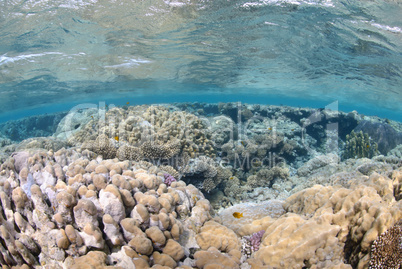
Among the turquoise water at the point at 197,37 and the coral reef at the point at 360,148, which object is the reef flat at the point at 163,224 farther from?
the coral reef at the point at 360,148

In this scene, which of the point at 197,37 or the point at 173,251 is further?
the point at 197,37

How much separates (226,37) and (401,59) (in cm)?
1327

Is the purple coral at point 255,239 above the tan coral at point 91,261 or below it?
below

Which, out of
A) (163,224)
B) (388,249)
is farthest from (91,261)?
(388,249)

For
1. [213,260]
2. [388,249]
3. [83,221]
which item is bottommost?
[213,260]

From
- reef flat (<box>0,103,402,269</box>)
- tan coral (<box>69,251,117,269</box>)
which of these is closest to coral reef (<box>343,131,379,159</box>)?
reef flat (<box>0,103,402,269</box>)

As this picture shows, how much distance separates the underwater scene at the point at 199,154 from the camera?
2549mm

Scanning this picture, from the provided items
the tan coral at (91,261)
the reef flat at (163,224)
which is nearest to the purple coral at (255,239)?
the reef flat at (163,224)

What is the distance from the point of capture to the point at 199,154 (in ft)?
24.5

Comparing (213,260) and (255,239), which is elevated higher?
(213,260)

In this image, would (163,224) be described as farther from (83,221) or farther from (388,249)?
(388,249)

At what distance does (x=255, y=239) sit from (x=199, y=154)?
14.6 feet

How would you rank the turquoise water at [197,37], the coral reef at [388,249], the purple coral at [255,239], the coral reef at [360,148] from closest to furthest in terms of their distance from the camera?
the coral reef at [388,249], the purple coral at [255,239], the turquoise water at [197,37], the coral reef at [360,148]

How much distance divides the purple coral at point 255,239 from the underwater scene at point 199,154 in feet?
0.07
